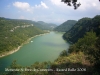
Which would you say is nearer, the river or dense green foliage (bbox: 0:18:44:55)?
the river

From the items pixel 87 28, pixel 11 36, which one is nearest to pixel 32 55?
pixel 11 36

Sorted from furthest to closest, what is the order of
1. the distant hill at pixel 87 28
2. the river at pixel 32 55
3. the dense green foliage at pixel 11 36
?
the distant hill at pixel 87 28, the dense green foliage at pixel 11 36, the river at pixel 32 55

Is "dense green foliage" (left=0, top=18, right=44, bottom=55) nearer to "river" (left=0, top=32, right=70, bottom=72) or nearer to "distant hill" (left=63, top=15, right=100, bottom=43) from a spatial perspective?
"river" (left=0, top=32, right=70, bottom=72)

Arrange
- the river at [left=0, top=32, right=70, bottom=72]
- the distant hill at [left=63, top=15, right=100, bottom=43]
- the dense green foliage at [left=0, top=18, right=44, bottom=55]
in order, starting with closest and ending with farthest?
the river at [left=0, top=32, right=70, bottom=72] → the dense green foliage at [left=0, top=18, right=44, bottom=55] → the distant hill at [left=63, top=15, right=100, bottom=43]

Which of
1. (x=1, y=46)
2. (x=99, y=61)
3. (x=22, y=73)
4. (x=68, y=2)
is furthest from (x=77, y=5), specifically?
(x=1, y=46)

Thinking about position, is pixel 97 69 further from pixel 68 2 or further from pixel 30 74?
pixel 30 74

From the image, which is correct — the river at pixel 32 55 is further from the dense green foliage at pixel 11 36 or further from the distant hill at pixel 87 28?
the distant hill at pixel 87 28

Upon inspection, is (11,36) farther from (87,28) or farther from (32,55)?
(87,28)

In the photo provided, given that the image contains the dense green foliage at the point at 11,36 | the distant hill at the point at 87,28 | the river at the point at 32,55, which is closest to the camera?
the river at the point at 32,55

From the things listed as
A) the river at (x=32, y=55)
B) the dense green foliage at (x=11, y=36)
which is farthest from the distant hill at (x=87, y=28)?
the dense green foliage at (x=11, y=36)

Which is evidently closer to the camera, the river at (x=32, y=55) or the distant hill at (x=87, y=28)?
the river at (x=32, y=55)

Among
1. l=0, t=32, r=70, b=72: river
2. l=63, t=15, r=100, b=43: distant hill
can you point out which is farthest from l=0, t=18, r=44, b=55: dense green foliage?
l=63, t=15, r=100, b=43: distant hill
